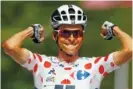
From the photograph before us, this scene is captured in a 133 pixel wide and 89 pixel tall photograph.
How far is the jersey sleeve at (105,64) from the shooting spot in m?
3.24

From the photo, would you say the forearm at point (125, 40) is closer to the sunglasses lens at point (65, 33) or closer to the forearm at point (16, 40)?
the sunglasses lens at point (65, 33)

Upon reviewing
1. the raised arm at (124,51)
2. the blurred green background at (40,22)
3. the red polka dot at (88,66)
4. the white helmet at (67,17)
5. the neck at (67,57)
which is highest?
the white helmet at (67,17)

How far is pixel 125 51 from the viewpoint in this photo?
316cm

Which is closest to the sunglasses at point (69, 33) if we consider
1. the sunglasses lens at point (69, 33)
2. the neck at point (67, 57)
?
the sunglasses lens at point (69, 33)

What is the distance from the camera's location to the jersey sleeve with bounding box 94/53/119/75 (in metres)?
3.24

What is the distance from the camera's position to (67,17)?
3.24 metres

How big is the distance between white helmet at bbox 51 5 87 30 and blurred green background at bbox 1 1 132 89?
171 centimetres

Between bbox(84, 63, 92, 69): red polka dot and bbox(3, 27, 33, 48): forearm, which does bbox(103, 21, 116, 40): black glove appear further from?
bbox(3, 27, 33, 48): forearm

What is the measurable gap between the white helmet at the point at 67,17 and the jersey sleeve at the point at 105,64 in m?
0.29

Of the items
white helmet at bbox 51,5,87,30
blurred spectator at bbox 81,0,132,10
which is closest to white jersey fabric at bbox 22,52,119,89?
white helmet at bbox 51,5,87,30

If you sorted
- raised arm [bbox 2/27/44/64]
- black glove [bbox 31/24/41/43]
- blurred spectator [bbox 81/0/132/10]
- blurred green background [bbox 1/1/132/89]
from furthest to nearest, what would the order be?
blurred spectator [bbox 81/0/132/10]
blurred green background [bbox 1/1/132/89]
black glove [bbox 31/24/41/43]
raised arm [bbox 2/27/44/64]

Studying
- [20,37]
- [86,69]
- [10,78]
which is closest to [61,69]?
[86,69]

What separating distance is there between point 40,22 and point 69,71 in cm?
209

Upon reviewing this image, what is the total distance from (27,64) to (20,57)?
0.09m
